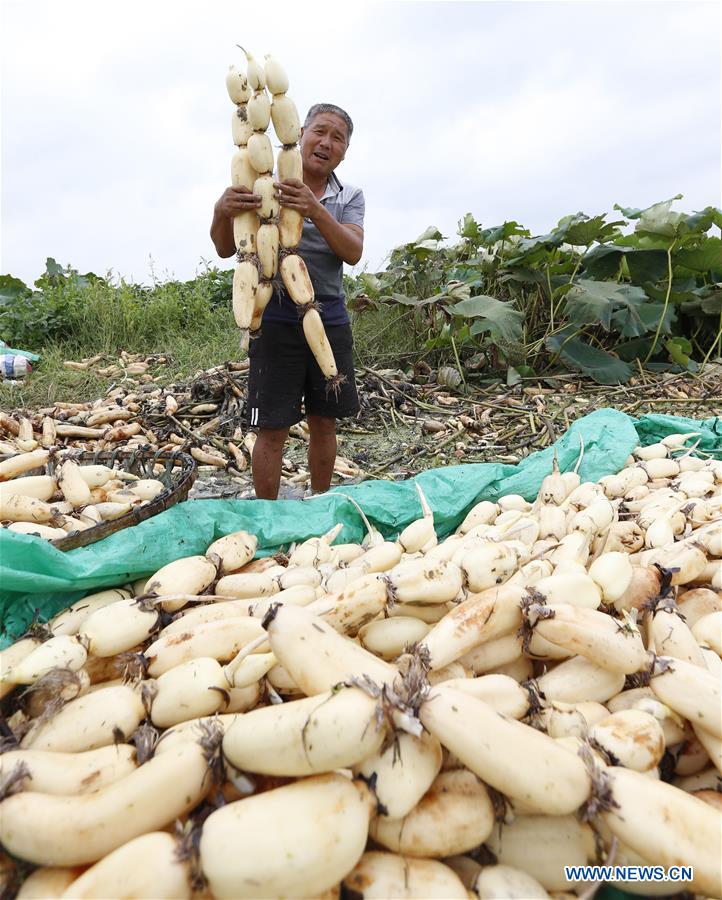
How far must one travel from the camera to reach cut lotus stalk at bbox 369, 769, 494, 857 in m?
1.07

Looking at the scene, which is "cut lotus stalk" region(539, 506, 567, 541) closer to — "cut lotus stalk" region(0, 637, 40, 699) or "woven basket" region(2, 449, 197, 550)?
"woven basket" region(2, 449, 197, 550)

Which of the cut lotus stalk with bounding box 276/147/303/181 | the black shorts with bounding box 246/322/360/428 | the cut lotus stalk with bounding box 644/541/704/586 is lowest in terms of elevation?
the cut lotus stalk with bounding box 644/541/704/586

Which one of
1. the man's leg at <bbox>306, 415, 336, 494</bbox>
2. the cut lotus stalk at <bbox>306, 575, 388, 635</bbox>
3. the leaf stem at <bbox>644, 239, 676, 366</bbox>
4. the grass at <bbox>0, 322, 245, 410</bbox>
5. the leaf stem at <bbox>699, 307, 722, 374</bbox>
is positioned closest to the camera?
the cut lotus stalk at <bbox>306, 575, 388, 635</bbox>

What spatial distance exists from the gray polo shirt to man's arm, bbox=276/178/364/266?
9 centimetres

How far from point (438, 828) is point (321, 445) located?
8.49 ft

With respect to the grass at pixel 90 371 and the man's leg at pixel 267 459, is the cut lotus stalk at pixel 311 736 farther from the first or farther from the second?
the grass at pixel 90 371

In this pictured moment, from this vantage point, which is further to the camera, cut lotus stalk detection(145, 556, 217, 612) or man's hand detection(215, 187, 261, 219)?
man's hand detection(215, 187, 261, 219)

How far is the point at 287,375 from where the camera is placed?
3.27 meters

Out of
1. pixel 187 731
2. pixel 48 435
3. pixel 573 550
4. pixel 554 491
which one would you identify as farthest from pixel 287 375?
pixel 187 731

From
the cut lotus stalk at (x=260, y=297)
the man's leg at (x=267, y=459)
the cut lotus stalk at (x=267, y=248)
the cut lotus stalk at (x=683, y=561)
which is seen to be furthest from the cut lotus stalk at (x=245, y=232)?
the cut lotus stalk at (x=683, y=561)

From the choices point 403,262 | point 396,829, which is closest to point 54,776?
point 396,829

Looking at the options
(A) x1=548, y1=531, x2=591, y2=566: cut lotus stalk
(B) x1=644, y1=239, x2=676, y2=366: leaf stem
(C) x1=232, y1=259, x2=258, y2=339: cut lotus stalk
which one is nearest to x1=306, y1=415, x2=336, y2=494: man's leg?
(C) x1=232, y1=259, x2=258, y2=339: cut lotus stalk

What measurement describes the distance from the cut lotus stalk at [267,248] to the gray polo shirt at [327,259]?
31 centimetres

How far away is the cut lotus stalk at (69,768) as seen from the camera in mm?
1113
